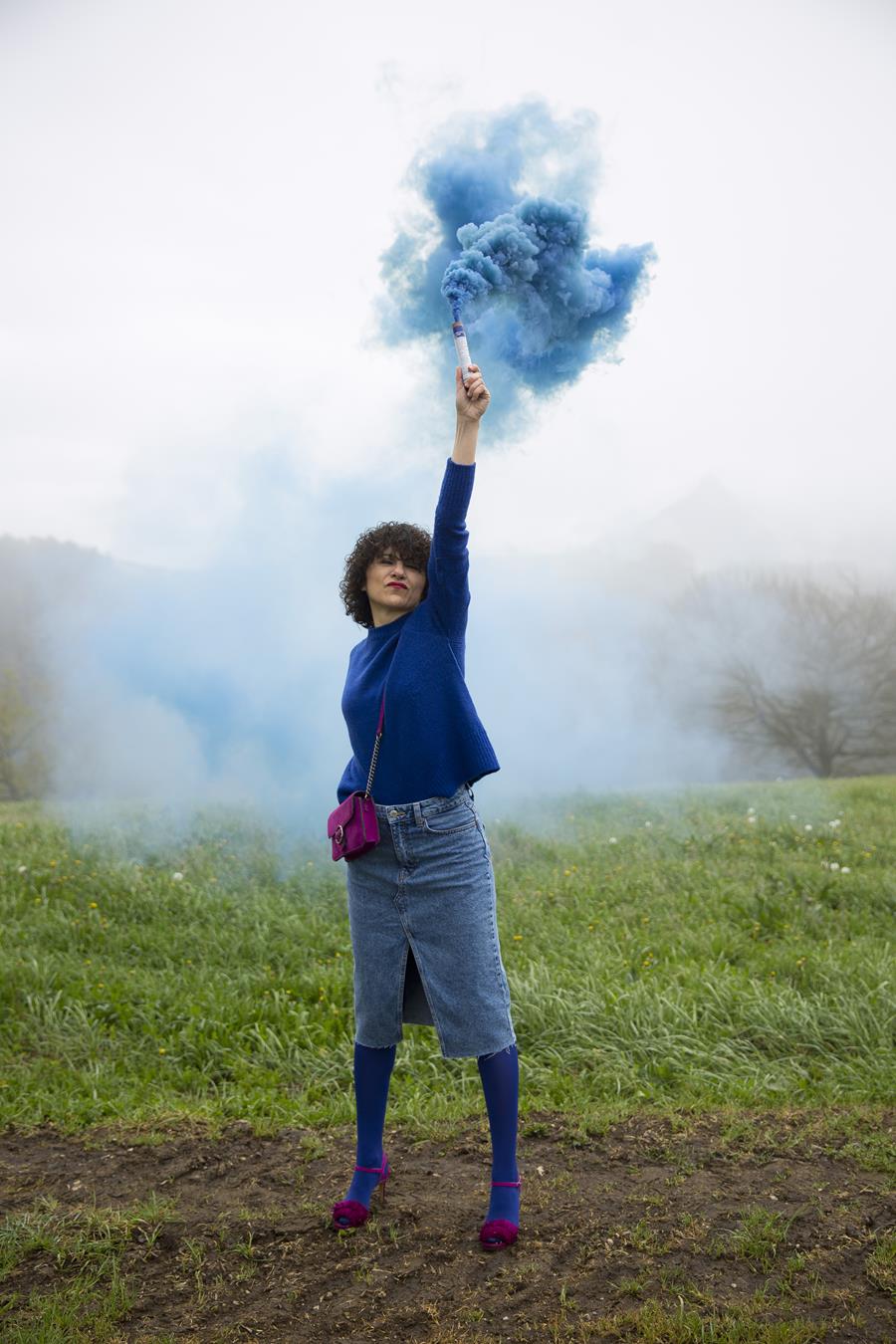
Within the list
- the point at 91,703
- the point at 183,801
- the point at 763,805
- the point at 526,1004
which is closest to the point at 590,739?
the point at 763,805

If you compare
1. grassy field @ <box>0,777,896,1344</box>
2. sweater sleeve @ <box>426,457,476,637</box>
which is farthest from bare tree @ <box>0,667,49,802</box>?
sweater sleeve @ <box>426,457,476,637</box>

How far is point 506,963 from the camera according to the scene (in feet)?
17.6

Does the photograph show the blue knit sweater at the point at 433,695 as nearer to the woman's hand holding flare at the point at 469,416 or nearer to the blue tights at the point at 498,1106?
the woman's hand holding flare at the point at 469,416

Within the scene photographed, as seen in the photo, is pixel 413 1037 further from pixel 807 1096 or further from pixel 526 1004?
pixel 807 1096

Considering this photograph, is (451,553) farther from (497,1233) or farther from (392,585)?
(497,1233)

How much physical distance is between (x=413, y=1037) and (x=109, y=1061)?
1.42m

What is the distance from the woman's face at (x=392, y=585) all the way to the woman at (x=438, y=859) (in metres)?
0.08

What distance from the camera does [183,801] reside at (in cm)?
840

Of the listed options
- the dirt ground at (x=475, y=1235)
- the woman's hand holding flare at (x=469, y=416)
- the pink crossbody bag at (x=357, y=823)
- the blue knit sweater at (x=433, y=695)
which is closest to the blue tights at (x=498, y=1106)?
the dirt ground at (x=475, y=1235)

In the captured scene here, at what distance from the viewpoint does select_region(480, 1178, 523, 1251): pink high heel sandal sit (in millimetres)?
2883

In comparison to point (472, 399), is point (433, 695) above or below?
below

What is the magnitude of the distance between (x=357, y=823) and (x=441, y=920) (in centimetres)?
38

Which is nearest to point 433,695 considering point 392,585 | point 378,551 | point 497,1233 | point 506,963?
point 392,585

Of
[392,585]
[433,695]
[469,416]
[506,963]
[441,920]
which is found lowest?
[506,963]
